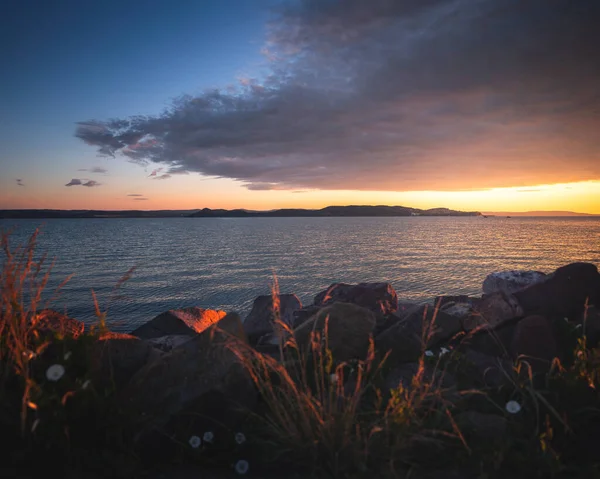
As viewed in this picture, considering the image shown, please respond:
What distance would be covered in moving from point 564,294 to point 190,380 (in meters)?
7.54

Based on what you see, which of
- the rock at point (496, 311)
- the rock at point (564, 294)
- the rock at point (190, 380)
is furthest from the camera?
the rock at point (564, 294)

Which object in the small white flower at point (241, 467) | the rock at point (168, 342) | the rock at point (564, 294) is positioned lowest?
the rock at point (168, 342)

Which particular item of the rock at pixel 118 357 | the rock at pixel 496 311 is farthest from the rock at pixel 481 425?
the rock at pixel 118 357

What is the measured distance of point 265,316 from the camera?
431 inches

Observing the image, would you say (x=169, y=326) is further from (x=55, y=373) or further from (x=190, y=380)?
(x=55, y=373)

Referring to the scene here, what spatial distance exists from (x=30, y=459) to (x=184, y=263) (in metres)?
40.5

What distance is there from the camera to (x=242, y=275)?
111 feet

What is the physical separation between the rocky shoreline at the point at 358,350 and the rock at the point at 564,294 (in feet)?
0.06

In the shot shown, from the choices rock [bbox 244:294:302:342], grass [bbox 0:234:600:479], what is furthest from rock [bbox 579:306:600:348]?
rock [bbox 244:294:302:342]

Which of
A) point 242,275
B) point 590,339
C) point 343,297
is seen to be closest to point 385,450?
point 590,339

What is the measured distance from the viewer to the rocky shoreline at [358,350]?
407cm

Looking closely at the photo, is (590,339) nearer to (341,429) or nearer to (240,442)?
(341,429)

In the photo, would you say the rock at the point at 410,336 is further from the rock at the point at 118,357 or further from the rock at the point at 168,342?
the rock at the point at 168,342

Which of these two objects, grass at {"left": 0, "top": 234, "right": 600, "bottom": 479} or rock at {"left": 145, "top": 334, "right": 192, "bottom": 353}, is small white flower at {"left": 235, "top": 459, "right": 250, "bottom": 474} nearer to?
grass at {"left": 0, "top": 234, "right": 600, "bottom": 479}
